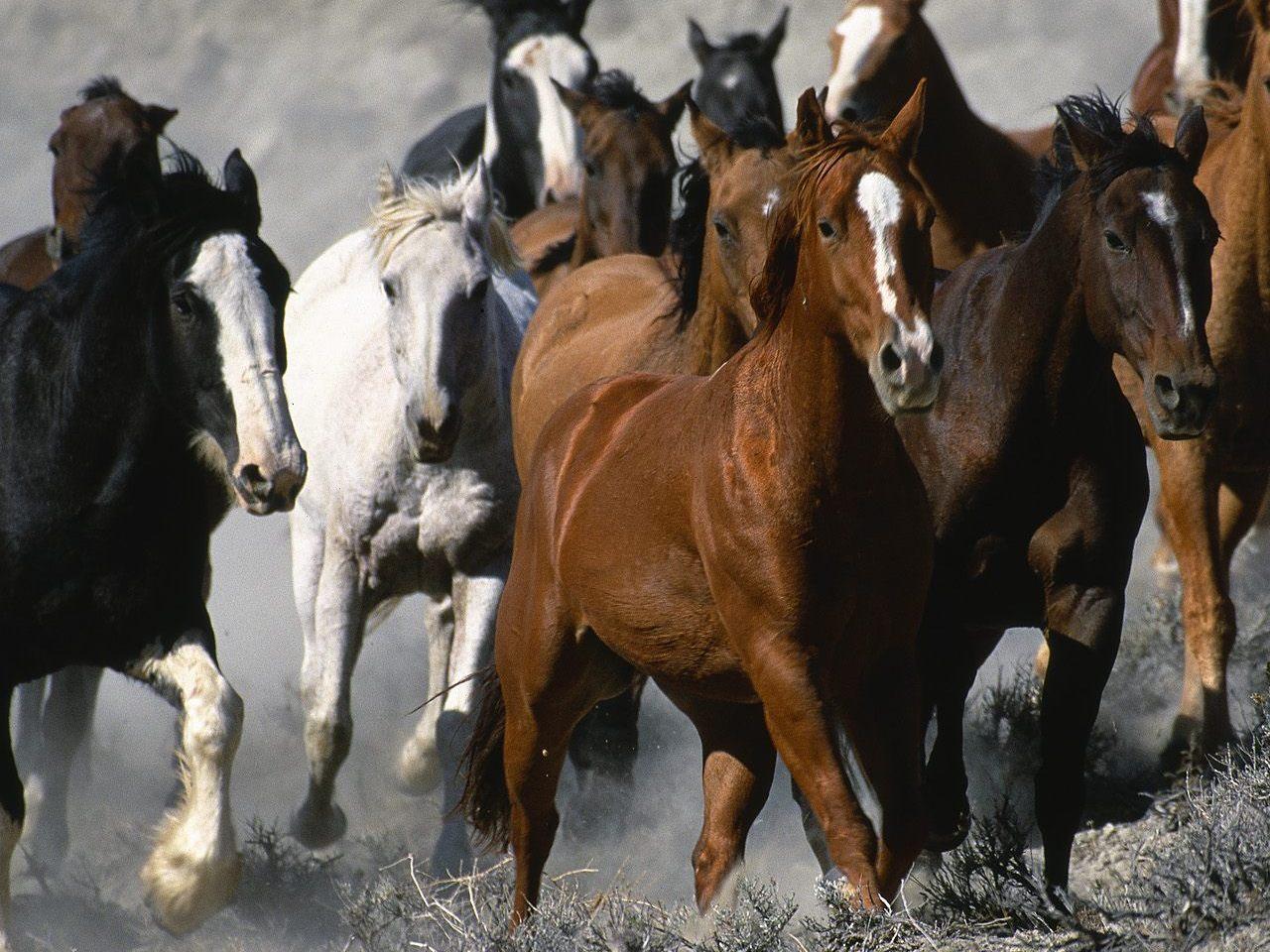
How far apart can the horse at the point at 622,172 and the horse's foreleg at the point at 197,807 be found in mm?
3265

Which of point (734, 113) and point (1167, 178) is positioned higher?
point (734, 113)

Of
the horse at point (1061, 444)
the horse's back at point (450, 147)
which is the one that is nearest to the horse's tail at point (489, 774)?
the horse at point (1061, 444)

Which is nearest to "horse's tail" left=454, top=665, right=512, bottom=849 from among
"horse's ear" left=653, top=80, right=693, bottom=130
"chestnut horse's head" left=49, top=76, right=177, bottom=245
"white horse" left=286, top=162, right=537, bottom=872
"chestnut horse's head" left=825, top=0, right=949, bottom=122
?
"white horse" left=286, top=162, right=537, bottom=872

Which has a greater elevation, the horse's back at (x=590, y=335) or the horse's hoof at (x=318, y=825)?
the horse's back at (x=590, y=335)

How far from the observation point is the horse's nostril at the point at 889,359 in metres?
3.96

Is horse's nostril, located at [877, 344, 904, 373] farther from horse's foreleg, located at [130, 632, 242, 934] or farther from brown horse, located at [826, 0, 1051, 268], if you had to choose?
brown horse, located at [826, 0, 1051, 268]

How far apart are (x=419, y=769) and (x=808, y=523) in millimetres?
3486

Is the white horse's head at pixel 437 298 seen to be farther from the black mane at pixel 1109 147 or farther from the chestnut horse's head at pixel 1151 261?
the chestnut horse's head at pixel 1151 261

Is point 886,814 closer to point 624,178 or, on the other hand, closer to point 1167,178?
point 1167,178

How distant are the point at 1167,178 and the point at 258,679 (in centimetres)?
774

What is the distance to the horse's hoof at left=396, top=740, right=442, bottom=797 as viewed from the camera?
24.3 ft

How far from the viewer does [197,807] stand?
5715 mm

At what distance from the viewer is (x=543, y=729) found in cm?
530

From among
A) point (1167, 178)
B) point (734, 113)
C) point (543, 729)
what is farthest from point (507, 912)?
point (734, 113)
